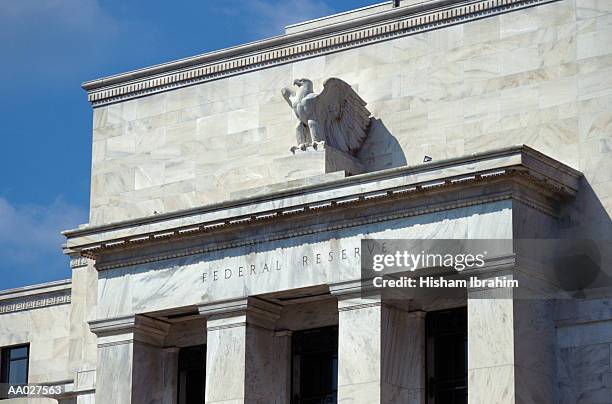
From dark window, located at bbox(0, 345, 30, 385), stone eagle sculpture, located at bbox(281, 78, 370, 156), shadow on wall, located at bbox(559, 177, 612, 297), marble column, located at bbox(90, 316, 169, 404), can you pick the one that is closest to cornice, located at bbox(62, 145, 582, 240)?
shadow on wall, located at bbox(559, 177, 612, 297)

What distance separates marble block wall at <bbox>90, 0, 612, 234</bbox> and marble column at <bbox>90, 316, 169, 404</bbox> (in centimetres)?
451

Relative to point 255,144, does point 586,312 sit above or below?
below

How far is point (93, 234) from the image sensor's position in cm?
5450

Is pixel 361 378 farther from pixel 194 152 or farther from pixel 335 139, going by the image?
pixel 194 152

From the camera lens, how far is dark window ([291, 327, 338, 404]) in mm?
52031

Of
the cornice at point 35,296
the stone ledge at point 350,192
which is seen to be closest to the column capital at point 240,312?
the stone ledge at point 350,192

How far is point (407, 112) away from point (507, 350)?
8933 millimetres

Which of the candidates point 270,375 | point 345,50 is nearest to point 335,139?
point 345,50

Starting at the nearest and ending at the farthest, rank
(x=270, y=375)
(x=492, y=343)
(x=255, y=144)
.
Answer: (x=492, y=343)
(x=270, y=375)
(x=255, y=144)

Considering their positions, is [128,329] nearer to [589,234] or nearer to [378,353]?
[378,353]

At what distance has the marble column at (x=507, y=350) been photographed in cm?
4703

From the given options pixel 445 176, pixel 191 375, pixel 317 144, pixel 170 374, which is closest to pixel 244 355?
pixel 191 375

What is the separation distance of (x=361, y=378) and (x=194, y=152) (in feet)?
35.7

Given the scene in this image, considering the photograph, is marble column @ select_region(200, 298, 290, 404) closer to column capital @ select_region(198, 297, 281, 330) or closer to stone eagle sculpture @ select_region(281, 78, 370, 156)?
column capital @ select_region(198, 297, 281, 330)
